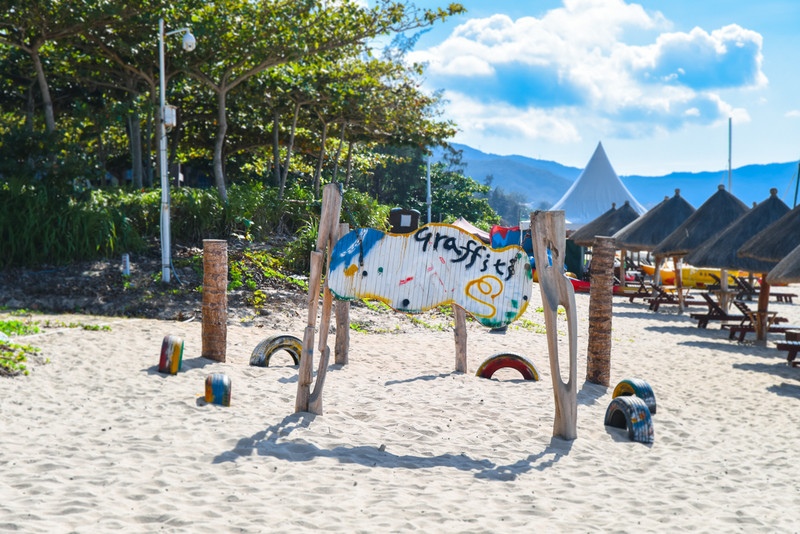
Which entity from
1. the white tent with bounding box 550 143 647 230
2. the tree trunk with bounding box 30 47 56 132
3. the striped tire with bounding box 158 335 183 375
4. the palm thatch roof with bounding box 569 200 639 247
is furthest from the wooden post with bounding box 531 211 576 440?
the white tent with bounding box 550 143 647 230

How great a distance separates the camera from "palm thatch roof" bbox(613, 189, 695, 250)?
2120cm

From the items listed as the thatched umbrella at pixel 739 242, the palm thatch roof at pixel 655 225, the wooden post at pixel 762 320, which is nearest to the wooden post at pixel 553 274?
the wooden post at pixel 762 320

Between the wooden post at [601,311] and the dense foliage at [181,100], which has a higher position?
the dense foliage at [181,100]

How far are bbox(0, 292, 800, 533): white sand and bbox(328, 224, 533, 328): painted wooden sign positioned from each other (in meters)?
1.15

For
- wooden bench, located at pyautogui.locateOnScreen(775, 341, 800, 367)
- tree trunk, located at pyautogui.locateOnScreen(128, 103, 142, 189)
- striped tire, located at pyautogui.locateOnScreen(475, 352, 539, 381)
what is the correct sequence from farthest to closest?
tree trunk, located at pyautogui.locateOnScreen(128, 103, 142, 189) < wooden bench, located at pyautogui.locateOnScreen(775, 341, 800, 367) < striped tire, located at pyautogui.locateOnScreen(475, 352, 539, 381)

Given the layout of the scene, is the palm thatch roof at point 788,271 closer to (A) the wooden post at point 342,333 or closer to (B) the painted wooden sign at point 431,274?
(B) the painted wooden sign at point 431,274

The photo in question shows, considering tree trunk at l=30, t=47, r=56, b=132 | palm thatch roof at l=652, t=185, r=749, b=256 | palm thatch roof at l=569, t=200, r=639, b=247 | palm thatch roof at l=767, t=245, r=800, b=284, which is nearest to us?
palm thatch roof at l=767, t=245, r=800, b=284

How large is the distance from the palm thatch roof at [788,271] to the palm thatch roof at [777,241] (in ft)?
4.49

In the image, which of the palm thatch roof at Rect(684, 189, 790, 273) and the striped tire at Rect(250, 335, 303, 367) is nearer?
the striped tire at Rect(250, 335, 303, 367)

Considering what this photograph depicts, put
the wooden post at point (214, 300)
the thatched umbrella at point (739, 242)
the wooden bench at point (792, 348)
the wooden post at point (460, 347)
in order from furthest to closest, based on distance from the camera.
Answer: the thatched umbrella at point (739, 242) → the wooden bench at point (792, 348) → the wooden post at point (460, 347) → the wooden post at point (214, 300)

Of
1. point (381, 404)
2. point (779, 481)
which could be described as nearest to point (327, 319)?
point (381, 404)

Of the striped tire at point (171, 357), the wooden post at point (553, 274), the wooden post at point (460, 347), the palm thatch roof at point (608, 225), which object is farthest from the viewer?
the palm thatch roof at point (608, 225)

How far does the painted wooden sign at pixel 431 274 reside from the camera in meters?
5.85

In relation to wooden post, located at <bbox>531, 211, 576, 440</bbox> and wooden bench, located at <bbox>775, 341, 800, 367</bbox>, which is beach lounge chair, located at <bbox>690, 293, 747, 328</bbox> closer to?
wooden bench, located at <bbox>775, 341, 800, 367</bbox>
